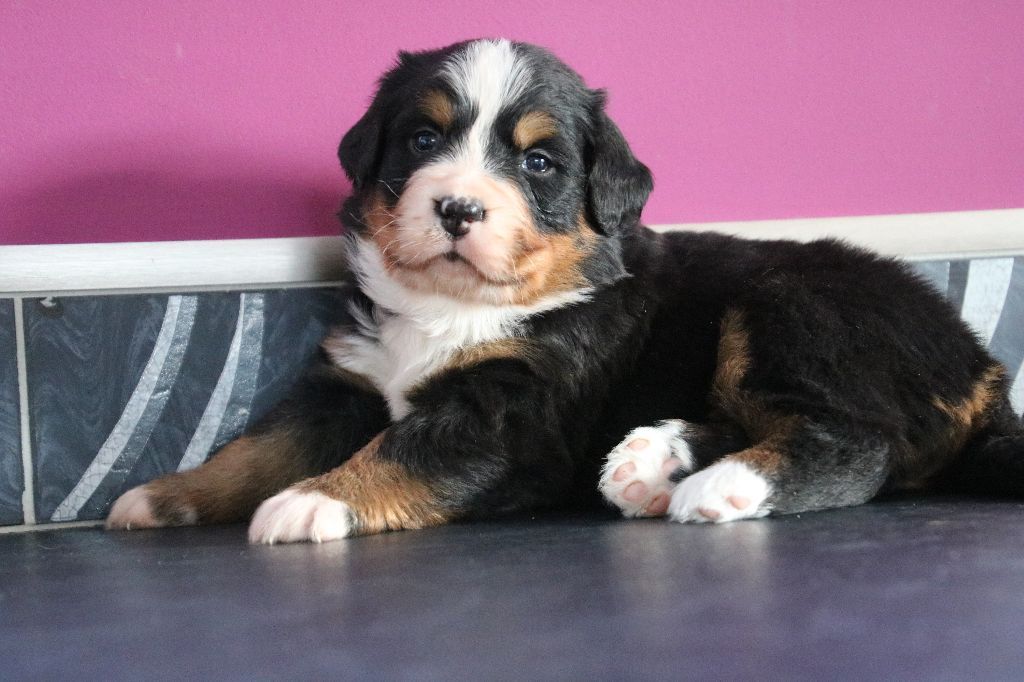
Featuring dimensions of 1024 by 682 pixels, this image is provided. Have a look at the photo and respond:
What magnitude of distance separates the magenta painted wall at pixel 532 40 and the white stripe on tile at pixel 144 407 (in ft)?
0.93

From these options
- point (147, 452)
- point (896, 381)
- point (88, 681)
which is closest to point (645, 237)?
point (896, 381)

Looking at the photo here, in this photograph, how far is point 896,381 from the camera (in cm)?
233

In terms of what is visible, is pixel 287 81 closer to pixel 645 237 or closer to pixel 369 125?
pixel 369 125

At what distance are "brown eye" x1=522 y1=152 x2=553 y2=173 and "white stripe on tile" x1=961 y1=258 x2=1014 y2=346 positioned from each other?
1564 mm

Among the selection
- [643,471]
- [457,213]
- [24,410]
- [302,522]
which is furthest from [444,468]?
[24,410]

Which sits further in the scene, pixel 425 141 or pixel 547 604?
pixel 425 141

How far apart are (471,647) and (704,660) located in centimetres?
29

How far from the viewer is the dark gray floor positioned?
1275 millimetres

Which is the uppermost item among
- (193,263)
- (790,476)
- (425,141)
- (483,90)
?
(483,90)

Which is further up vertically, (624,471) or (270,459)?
(624,471)

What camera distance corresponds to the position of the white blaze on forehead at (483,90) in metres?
2.35

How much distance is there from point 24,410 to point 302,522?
3.05 ft

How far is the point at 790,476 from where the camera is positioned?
2.18 m

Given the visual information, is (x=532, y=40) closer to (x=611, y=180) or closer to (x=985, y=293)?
(x=611, y=180)
